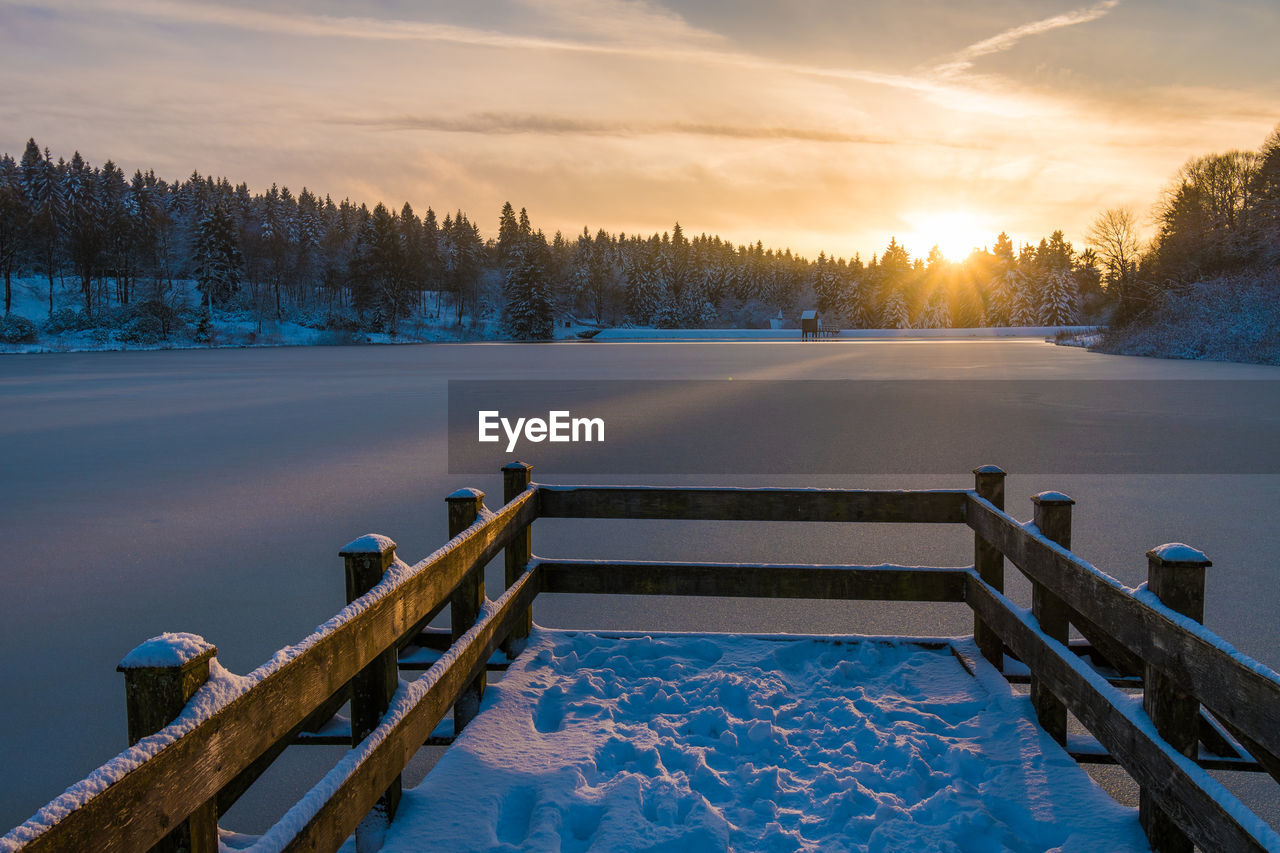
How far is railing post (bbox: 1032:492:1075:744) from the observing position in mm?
3611

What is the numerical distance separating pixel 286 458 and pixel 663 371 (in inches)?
860

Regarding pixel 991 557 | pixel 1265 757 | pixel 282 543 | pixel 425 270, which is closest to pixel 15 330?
pixel 425 270

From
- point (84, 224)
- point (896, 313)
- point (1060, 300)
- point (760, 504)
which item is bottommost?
point (760, 504)

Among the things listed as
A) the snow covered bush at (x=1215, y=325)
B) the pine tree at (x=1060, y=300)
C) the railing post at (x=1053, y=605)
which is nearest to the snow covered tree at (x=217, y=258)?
the snow covered bush at (x=1215, y=325)

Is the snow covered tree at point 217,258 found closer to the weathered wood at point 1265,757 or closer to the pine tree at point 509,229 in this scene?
the pine tree at point 509,229

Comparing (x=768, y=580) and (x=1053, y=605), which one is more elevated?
(x=1053, y=605)

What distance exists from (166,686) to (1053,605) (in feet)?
11.3

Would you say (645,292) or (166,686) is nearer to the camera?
(166,686)

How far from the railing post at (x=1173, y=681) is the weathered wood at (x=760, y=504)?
1.94 meters

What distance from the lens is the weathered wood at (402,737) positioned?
2.27m

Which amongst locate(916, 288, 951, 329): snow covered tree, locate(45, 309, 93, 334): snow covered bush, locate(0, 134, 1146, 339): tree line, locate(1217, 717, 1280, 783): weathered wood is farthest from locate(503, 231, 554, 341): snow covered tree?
locate(1217, 717, 1280, 783): weathered wood

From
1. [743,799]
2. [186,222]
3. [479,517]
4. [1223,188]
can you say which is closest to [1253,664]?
[743,799]

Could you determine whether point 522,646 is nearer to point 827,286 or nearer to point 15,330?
point 15,330

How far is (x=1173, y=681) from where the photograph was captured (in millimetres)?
2527
